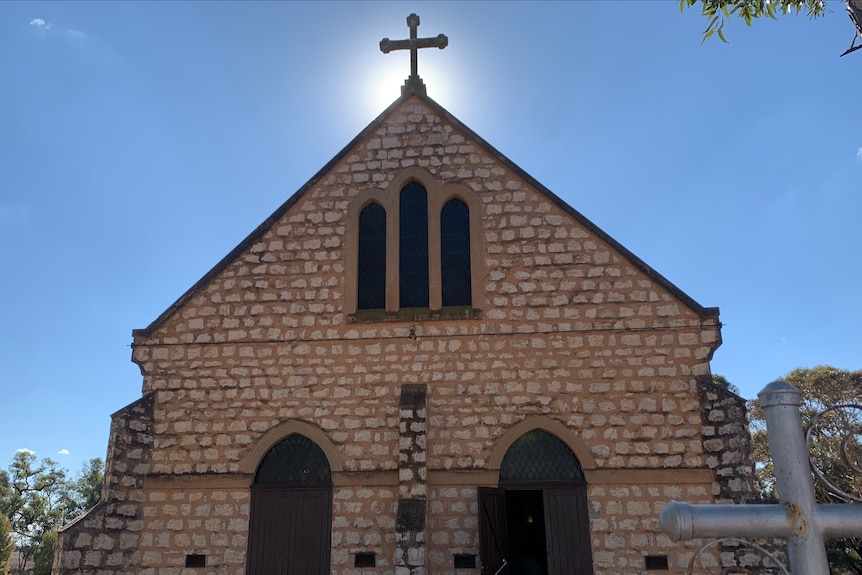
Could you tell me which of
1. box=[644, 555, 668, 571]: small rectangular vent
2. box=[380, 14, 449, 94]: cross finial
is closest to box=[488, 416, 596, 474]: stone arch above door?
box=[644, 555, 668, 571]: small rectangular vent

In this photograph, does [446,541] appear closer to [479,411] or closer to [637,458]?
[479,411]

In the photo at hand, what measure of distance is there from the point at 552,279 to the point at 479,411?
8.52 ft

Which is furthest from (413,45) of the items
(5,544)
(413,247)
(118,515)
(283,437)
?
(5,544)

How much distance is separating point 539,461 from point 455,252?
3.92 m

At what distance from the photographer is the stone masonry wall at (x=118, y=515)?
389 inches

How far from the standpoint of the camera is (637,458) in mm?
10172

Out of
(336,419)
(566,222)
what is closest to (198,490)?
(336,419)

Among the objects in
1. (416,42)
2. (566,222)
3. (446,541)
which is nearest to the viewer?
(446,541)

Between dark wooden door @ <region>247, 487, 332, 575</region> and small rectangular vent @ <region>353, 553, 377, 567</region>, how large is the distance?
0.46 meters

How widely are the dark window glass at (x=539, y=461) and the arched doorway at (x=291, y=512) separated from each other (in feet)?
9.79

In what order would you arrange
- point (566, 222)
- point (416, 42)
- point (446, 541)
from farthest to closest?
point (416, 42) < point (566, 222) < point (446, 541)

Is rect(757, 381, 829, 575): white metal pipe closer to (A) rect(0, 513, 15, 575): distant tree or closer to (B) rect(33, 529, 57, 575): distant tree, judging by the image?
(A) rect(0, 513, 15, 575): distant tree

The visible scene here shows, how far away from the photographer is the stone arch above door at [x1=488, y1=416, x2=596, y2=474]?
10250mm

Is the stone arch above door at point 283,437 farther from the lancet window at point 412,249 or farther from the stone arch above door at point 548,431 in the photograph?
the stone arch above door at point 548,431
